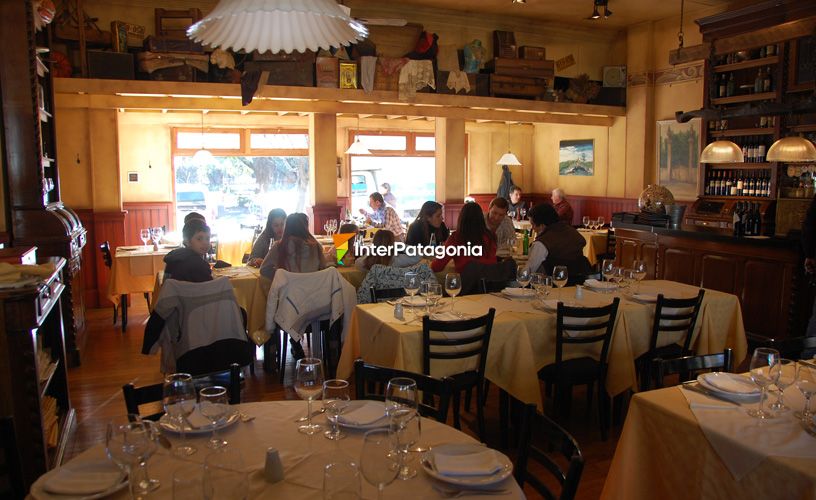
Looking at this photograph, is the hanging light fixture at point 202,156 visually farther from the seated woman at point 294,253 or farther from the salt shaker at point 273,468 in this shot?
the salt shaker at point 273,468

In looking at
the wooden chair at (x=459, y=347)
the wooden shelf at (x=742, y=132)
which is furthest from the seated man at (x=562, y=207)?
the wooden chair at (x=459, y=347)

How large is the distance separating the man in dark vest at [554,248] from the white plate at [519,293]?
85 cm

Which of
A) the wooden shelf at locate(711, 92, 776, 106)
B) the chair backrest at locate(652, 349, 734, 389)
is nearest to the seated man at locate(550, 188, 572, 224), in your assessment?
the wooden shelf at locate(711, 92, 776, 106)

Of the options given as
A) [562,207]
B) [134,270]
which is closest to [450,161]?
[562,207]

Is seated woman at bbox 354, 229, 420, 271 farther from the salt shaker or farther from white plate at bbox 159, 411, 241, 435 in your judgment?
the salt shaker

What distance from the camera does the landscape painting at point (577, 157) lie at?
12.4 metres

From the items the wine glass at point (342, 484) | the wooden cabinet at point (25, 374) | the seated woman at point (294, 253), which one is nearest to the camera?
the wine glass at point (342, 484)

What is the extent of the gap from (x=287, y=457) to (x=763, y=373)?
186 centimetres

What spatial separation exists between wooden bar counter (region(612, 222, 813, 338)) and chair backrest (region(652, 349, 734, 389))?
11.3ft

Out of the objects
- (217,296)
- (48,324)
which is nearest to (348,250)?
(217,296)

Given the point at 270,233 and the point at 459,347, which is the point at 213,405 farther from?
the point at 270,233

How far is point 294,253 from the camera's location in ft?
17.7

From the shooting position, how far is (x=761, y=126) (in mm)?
8867

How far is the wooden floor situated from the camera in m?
4.00
